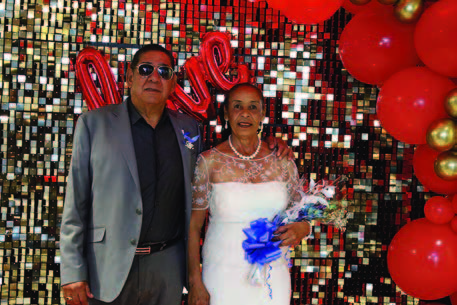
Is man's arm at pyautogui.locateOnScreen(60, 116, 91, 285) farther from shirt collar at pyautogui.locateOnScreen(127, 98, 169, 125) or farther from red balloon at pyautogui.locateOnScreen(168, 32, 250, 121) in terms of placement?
red balloon at pyautogui.locateOnScreen(168, 32, 250, 121)

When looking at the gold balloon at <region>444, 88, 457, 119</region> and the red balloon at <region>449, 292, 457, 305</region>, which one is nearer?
the gold balloon at <region>444, 88, 457, 119</region>

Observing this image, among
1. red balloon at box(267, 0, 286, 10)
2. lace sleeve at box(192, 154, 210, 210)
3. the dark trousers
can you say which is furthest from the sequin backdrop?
the dark trousers

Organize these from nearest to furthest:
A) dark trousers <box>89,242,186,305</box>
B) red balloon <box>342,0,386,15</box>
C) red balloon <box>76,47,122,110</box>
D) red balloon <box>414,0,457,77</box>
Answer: red balloon <box>414,0,457,77</box>, dark trousers <box>89,242,186,305</box>, red balloon <box>342,0,386,15</box>, red balloon <box>76,47,122,110</box>

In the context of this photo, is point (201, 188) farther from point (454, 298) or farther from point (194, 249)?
point (454, 298)

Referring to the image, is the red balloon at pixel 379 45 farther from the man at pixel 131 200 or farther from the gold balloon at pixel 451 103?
the man at pixel 131 200

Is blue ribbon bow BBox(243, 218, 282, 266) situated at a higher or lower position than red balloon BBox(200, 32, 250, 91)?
lower

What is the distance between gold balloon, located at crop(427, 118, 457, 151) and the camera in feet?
7.56

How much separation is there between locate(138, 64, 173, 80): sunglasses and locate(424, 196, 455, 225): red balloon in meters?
1.53

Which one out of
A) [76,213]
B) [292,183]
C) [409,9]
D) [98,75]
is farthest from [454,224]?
[98,75]

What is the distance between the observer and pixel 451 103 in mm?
2299

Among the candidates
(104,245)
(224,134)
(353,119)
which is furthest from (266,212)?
(353,119)

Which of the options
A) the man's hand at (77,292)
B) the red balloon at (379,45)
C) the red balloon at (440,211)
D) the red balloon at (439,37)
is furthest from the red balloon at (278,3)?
the man's hand at (77,292)

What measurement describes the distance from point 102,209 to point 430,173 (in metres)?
1.71

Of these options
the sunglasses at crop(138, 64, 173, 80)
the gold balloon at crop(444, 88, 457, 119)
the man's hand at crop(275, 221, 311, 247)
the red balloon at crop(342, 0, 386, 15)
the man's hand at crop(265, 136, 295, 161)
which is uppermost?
the red balloon at crop(342, 0, 386, 15)
